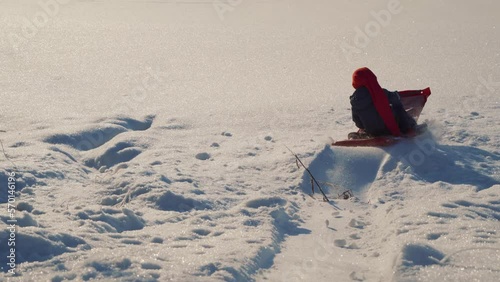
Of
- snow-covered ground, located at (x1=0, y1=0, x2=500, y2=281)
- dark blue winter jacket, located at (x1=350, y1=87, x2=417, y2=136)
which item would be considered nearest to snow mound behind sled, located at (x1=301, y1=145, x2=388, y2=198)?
snow-covered ground, located at (x1=0, y1=0, x2=500, y2=281)

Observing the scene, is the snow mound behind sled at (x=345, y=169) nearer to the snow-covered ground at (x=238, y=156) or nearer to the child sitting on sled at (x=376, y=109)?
the snow-covered ground at (x=238, y=156)

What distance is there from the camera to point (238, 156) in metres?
6.00

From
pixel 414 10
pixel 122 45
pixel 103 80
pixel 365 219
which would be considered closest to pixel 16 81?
pixel 103 80

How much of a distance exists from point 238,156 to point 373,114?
125cm

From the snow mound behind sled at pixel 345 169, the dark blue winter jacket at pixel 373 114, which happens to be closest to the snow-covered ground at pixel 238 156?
the snow mound behind sled at pixel 345 169

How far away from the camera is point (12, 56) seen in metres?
9.91

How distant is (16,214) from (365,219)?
2.35 metres

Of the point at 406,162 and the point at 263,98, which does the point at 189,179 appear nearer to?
the point at 406,162

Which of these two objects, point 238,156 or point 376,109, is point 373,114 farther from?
point 238,156

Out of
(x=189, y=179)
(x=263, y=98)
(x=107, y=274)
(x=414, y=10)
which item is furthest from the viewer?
(x=414, y=10)

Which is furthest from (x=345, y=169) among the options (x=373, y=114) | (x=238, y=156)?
(x=238, y=156)

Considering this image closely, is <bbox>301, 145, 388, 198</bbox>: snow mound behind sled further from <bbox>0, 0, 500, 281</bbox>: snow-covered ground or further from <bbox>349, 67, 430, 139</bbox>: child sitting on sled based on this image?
<bbox>349, 67, 430, 139</bbox>: child sitting on sled

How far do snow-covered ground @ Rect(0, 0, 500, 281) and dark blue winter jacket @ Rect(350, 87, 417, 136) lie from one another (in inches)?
10.6

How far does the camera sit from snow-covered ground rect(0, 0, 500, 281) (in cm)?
389
